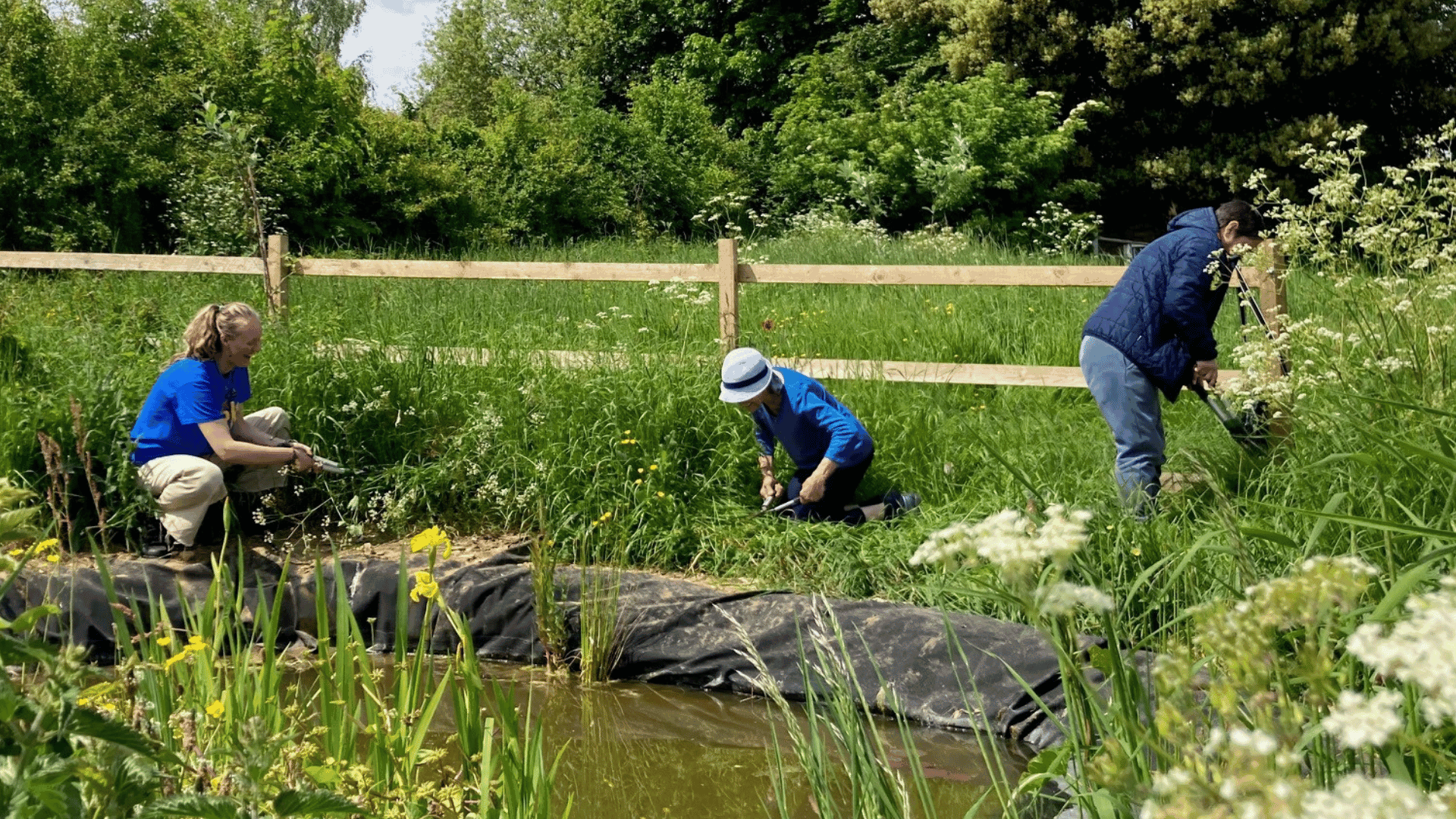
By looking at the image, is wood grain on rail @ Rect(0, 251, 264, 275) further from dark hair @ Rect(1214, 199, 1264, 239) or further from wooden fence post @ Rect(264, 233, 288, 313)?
dark hair @ Rect(1214, 199, 1264, 239)

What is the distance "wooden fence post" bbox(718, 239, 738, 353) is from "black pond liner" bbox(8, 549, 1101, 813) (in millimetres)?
1963

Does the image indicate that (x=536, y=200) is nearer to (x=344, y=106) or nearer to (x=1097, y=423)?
(x=344, y=106)

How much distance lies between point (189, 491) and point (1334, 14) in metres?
16.2

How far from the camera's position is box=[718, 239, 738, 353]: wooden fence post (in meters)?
6.86

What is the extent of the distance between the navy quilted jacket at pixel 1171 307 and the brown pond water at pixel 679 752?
171 cm

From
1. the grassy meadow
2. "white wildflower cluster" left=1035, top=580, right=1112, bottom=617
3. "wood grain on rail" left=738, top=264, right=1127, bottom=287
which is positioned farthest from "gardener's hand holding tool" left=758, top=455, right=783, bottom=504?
"white wildflower cluster" left=1035, top=580, right=1112, bottom=617

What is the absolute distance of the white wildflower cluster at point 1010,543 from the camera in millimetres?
1074

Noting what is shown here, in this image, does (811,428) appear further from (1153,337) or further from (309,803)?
(309,803)

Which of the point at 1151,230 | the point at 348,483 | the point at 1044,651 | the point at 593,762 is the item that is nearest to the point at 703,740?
the point at 593,762

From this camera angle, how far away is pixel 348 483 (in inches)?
249

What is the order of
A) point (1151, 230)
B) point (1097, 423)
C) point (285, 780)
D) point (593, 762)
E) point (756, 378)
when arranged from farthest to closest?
1. point (1151, 230)
2. point (1097, 423)
3. point (756, 378)
4. point (593, 762)
5. point (285, 780)

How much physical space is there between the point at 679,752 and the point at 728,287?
3308 mm

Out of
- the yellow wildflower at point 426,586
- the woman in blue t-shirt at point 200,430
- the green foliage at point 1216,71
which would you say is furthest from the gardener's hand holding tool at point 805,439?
the green foliage at point 1216,71

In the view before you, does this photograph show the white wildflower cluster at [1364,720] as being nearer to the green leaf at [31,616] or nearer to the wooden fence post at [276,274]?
the green leaf at [31,616]
